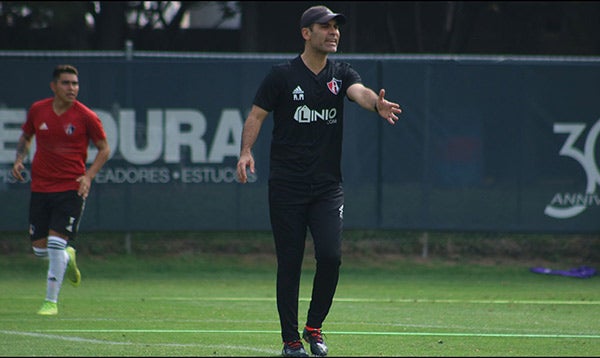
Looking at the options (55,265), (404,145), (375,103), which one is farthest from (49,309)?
(404,145)

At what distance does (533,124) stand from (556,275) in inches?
76.0

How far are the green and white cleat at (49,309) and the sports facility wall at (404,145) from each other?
418 cm

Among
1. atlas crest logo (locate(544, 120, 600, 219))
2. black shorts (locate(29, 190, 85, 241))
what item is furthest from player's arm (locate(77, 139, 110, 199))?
atlas crest logo (locate(544, 120, 600, 219))

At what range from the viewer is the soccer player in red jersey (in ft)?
35.3

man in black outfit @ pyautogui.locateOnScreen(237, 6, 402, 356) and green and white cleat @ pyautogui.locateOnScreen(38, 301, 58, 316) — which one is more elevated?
man in black outfit @ pyautogui.locateOnScreen(237, 6, 402, 356)

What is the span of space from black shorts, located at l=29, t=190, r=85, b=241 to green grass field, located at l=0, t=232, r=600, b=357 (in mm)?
758

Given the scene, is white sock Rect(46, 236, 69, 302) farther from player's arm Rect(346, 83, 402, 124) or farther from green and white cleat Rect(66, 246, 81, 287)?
player's arm Rect(346, 83, 402, 124)

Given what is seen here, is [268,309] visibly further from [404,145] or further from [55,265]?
[404,145]

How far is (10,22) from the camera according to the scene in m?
20.6

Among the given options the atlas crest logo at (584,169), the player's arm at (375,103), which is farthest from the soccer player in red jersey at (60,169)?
the atlas crest logo at (584,169)

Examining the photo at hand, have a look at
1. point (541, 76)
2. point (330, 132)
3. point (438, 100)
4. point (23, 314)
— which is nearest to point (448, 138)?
point (438, 100)

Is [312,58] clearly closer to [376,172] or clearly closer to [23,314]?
[23,314]

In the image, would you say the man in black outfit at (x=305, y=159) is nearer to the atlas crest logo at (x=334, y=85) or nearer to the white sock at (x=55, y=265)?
the atlas crest logo at (x=334, y=85)

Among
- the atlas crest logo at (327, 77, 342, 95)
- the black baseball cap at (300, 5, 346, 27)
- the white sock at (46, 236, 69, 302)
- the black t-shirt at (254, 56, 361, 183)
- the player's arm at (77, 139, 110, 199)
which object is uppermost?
the black baseball cap at (300, 5, 346, 27)
